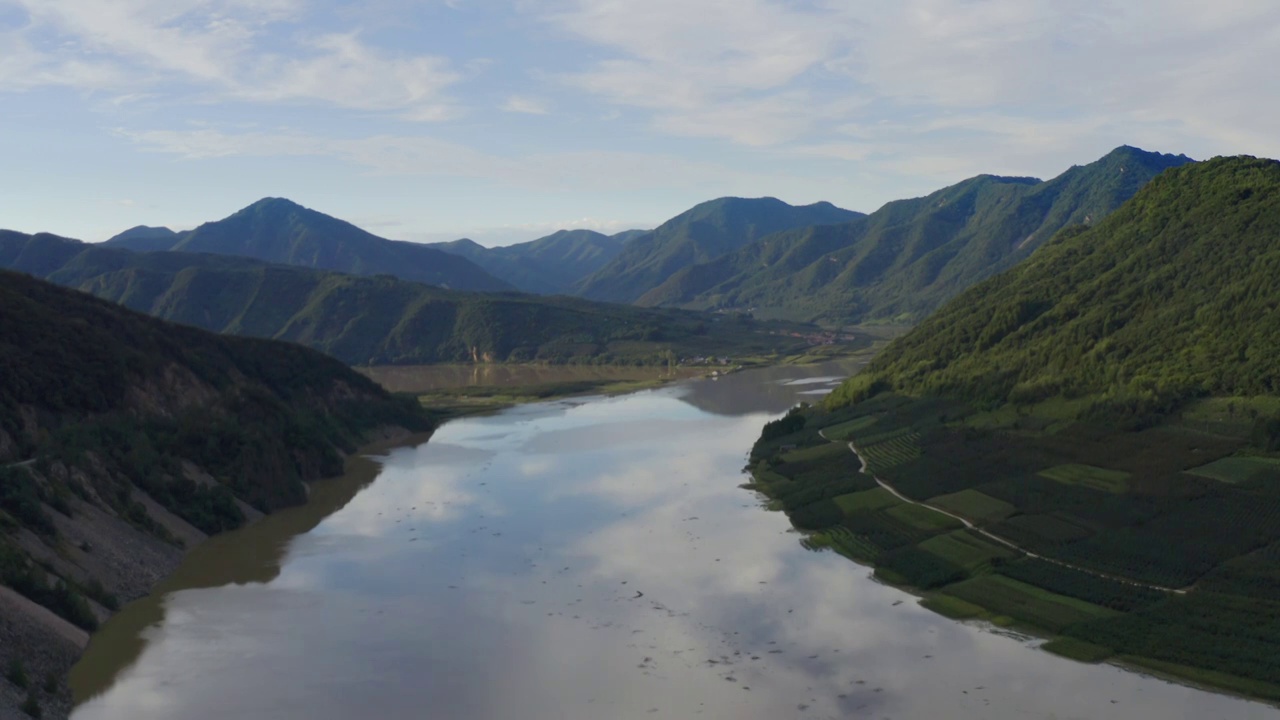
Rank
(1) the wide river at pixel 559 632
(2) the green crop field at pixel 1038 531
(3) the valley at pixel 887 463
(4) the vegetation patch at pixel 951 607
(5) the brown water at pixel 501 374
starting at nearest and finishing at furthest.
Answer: (1) the wide river at pixel 559 632, (3) the valley at pixel 887 463, (4) the vegetation patch at pixel 951 607, (2) the green crop field at pixel 1038 531, (5) the brown water at pixel 501 374

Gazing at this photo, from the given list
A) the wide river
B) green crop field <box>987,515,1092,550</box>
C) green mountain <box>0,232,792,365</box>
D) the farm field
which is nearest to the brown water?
green mountain <box>0,232,792,365</box>

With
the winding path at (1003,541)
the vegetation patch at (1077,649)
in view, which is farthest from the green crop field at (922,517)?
the vegetation patch at (1077,649)

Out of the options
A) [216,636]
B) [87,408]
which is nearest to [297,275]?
[87,408]

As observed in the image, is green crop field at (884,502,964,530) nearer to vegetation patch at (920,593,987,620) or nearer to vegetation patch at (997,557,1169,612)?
vegetation patch at (997,557,1169,612)

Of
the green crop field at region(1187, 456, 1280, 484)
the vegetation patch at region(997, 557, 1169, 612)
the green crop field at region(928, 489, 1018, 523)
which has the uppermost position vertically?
the green crop field at region(1187, 456, 1280, 484)

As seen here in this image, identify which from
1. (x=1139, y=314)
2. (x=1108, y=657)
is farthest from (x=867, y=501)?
(x=1139, y=314)

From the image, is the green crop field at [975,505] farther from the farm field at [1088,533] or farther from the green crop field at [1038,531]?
the green crop field at [1038,531]

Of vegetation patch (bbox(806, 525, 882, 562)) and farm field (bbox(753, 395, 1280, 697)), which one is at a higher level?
farm field (bbox(753, 395, 1280, 697))
